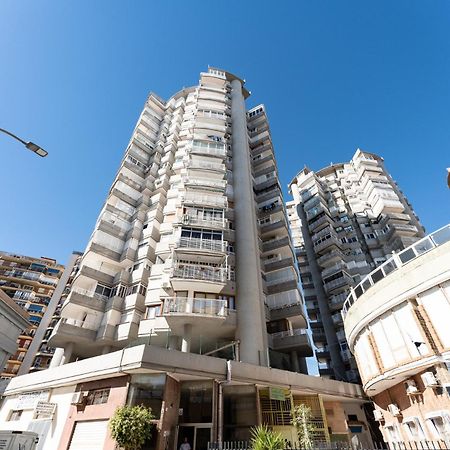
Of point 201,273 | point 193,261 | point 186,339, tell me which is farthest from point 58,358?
point 201,273

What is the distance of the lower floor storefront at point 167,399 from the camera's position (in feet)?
47.5

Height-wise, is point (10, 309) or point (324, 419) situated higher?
point (10, 309)

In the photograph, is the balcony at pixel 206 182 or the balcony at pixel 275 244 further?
the balcony at pixel 275 244

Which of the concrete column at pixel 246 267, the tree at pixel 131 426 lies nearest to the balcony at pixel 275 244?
the concrete column at pixel 246 267

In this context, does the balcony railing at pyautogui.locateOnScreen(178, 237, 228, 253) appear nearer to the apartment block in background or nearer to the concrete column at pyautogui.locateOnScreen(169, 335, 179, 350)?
the concrete column at pyautogui.locateOnScreen(169, 335, 179, 350)

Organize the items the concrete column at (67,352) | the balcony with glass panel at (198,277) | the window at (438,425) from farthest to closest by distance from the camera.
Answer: the concrete column at (67,352) < the balcony with glass panel at (198,277) < the window at (438,425)

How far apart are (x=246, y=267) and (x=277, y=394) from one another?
10.7m

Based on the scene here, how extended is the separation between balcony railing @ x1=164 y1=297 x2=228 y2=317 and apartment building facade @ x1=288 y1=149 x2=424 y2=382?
67.0ft

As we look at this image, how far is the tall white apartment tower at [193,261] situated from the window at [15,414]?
4217 mm

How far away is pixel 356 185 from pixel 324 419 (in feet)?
141

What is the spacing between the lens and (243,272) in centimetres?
2577

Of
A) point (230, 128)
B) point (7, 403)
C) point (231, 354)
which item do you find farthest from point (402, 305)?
point (230, 128)

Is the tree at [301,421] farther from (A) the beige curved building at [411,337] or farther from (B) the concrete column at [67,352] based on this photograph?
(B) the concrete column at [67,352]

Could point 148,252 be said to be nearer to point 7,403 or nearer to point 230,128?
point 7,403
